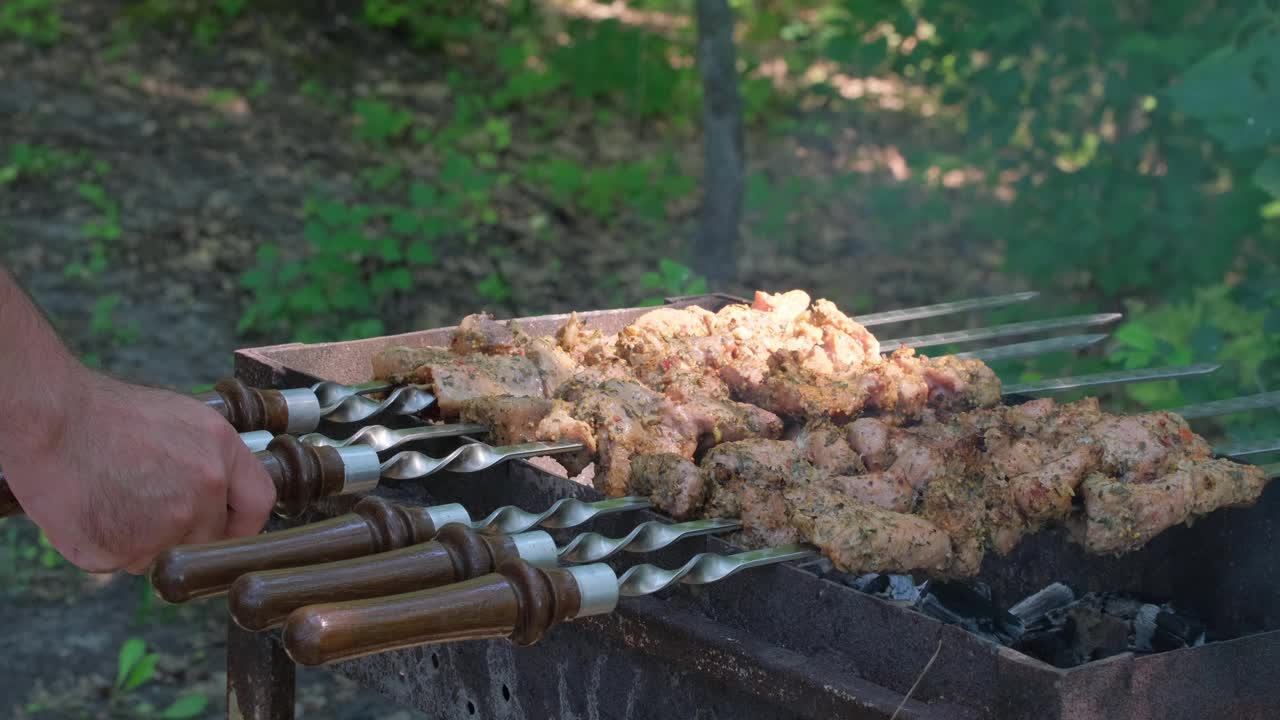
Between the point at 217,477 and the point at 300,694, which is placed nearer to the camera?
the point at 217,477

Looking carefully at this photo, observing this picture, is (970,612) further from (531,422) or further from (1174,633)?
(531,422)

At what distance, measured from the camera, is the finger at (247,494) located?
77.7 inches

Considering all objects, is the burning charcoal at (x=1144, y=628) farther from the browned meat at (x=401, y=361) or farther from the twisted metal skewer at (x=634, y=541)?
the browned meat at (x=401, y=361)

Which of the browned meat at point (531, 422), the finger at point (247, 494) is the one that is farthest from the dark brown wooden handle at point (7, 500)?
the browned meat at point (531, 422)

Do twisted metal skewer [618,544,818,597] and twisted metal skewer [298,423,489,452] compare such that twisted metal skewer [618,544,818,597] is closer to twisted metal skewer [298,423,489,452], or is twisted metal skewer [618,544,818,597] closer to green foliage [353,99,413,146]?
twisted metal skewer [298,423,489,452]

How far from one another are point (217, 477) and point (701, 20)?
456cm

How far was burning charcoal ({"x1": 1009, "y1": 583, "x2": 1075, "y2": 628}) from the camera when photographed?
2240 mm

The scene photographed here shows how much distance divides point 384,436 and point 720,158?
430cm

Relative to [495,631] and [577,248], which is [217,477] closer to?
[495,631]

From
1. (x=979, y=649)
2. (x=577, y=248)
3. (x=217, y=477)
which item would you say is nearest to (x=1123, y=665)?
(x=979, y=649)

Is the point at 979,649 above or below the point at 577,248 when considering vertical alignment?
above

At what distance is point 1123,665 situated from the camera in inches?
66.9

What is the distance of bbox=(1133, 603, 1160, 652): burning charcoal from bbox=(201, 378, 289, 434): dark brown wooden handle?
1.48m

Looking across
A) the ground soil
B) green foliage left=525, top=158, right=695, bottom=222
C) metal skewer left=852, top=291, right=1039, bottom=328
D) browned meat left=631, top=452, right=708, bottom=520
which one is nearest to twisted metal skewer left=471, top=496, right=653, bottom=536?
browned meat left=631, top=452, right=708, bottom=520
